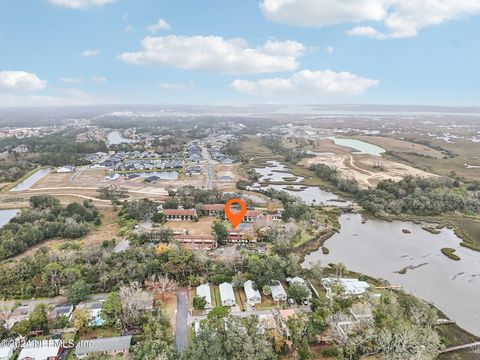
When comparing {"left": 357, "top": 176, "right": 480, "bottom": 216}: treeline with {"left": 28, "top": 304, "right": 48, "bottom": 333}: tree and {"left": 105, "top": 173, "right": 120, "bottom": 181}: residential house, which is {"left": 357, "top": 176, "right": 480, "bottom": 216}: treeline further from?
{"left": 105, "top": 173, "right": 120, "bottom": 181}: residential house

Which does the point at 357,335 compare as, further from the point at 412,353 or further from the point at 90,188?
the point at 90,188

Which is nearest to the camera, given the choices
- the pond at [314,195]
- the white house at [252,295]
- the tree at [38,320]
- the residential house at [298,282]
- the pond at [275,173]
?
the tree at [38,320]

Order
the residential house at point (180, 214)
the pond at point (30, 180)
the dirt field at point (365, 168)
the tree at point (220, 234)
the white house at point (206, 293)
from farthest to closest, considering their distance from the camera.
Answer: the dirt field at point (365, 168)
the pond at point (30, 180)
the residential house at point (180, 214)
the tree at point (220, 234)
the white house at point (206, 293)

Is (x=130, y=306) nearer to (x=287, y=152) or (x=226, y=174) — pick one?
(x=226, y=174)

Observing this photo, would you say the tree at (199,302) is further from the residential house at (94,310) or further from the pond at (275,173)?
the pond at (275,173)

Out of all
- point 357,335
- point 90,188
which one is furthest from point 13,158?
point 357,335

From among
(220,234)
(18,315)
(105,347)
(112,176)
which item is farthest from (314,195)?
(18,315)

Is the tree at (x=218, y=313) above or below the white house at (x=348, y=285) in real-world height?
above

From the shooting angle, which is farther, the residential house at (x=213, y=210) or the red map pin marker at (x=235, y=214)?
the residential house at (x=213, y=210)

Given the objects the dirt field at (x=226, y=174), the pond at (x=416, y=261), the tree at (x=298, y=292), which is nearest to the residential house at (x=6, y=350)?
the tree at (x=298, y=292)
